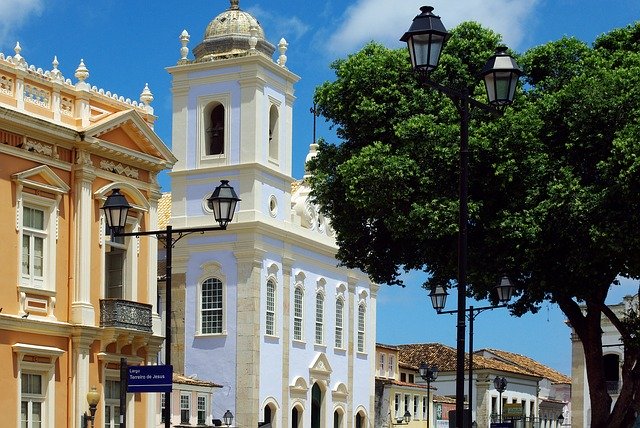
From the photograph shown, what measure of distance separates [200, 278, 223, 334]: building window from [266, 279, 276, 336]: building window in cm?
180

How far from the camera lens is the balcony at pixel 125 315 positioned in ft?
110

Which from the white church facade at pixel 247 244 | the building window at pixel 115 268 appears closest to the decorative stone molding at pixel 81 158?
the building window at pixel 115 268

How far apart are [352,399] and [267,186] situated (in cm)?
1123

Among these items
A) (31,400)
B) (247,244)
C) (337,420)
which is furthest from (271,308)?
(31,400)

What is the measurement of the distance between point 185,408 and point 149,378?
82.4 ft

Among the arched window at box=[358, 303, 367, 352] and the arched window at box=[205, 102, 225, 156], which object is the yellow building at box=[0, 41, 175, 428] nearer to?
the arched window at box=[205, 102, 225, 156]

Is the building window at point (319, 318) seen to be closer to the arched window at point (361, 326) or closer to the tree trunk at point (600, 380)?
the arched window at point (361, 326)

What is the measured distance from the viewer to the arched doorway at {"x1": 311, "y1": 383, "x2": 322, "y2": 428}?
187 ft

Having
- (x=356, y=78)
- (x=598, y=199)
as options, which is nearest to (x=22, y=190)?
(x=356, y=78)

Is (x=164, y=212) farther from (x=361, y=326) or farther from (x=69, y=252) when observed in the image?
(x=69, y=252)

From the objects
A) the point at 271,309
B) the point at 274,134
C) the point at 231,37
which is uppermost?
the point at 231,37

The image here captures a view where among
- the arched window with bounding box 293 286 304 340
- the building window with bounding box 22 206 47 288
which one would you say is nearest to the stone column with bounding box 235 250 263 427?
the arched window with bounding box 293 286 304 340

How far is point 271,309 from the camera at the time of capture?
176 ft

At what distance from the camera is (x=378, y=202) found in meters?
Answer: 30.2
